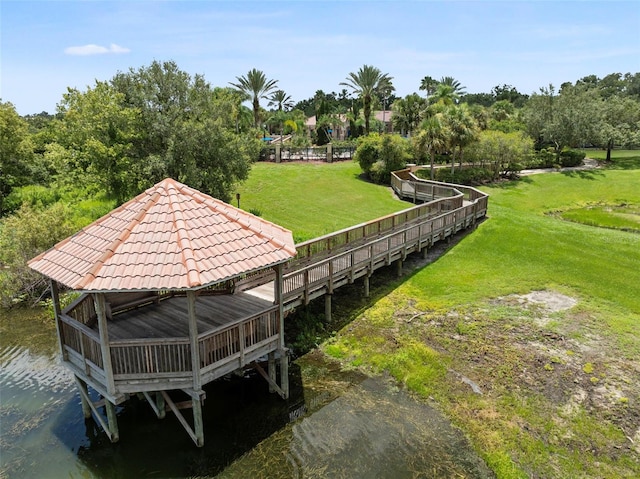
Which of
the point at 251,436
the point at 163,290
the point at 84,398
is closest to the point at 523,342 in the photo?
the point at 251,436

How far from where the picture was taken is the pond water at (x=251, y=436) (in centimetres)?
988

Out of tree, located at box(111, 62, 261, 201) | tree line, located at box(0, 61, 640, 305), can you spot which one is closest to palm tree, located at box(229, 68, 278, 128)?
tree line, located at box(0, 61, 640, 305)

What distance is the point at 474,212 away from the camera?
2575 cm

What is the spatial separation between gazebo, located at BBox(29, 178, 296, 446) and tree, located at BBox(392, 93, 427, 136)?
38119 mm

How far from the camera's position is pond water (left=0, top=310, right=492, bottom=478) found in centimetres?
988

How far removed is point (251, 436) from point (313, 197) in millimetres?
23899

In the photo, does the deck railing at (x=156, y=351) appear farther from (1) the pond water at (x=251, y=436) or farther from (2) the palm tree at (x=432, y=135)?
(2) the palm tree at (x=432, y=135)

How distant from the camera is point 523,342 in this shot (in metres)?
14.3

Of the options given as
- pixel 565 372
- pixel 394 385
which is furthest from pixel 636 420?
pixel 394 385

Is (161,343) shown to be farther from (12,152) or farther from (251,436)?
(12,152)

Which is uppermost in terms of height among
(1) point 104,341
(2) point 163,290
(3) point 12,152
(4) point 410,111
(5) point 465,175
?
(4) point 410,111

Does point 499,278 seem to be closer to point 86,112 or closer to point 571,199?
point 86,112

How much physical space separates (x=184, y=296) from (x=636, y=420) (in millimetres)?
12556

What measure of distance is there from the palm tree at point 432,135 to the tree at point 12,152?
3155 centimetres
